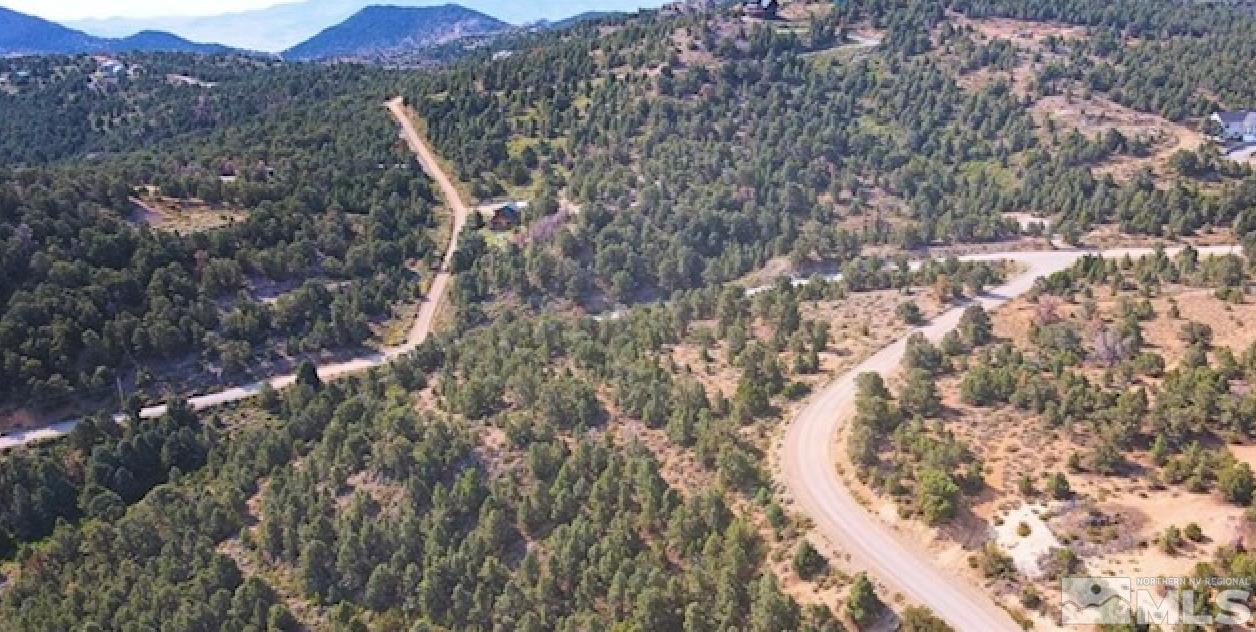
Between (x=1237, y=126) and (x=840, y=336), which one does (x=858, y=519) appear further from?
(x=1237, y=126)

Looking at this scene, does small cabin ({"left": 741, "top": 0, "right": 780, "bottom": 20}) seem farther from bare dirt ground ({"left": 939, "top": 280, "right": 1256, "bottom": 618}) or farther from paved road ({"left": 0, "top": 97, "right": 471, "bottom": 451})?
bare dirt ground ({"left": 939, "top": 280, "right": 1256, "bottom": 618})

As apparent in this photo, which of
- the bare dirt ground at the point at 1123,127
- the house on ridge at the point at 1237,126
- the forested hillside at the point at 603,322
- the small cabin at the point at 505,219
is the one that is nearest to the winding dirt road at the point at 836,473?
the forested hillside at the point at 603,322

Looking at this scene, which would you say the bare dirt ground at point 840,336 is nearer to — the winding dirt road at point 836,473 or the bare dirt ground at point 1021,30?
the winding dirt road at point 836,473

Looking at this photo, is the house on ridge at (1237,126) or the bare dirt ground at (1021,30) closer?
the house on ridge at (1237,126)

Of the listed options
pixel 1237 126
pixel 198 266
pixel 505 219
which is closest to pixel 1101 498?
pixel 505 219

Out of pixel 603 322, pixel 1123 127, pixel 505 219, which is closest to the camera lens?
pixel 603 322

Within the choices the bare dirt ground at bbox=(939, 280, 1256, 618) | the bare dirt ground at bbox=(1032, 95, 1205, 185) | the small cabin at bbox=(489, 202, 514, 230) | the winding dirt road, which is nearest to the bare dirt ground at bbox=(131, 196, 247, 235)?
the small cabin at bbox=(489, 202, 514, 230)
